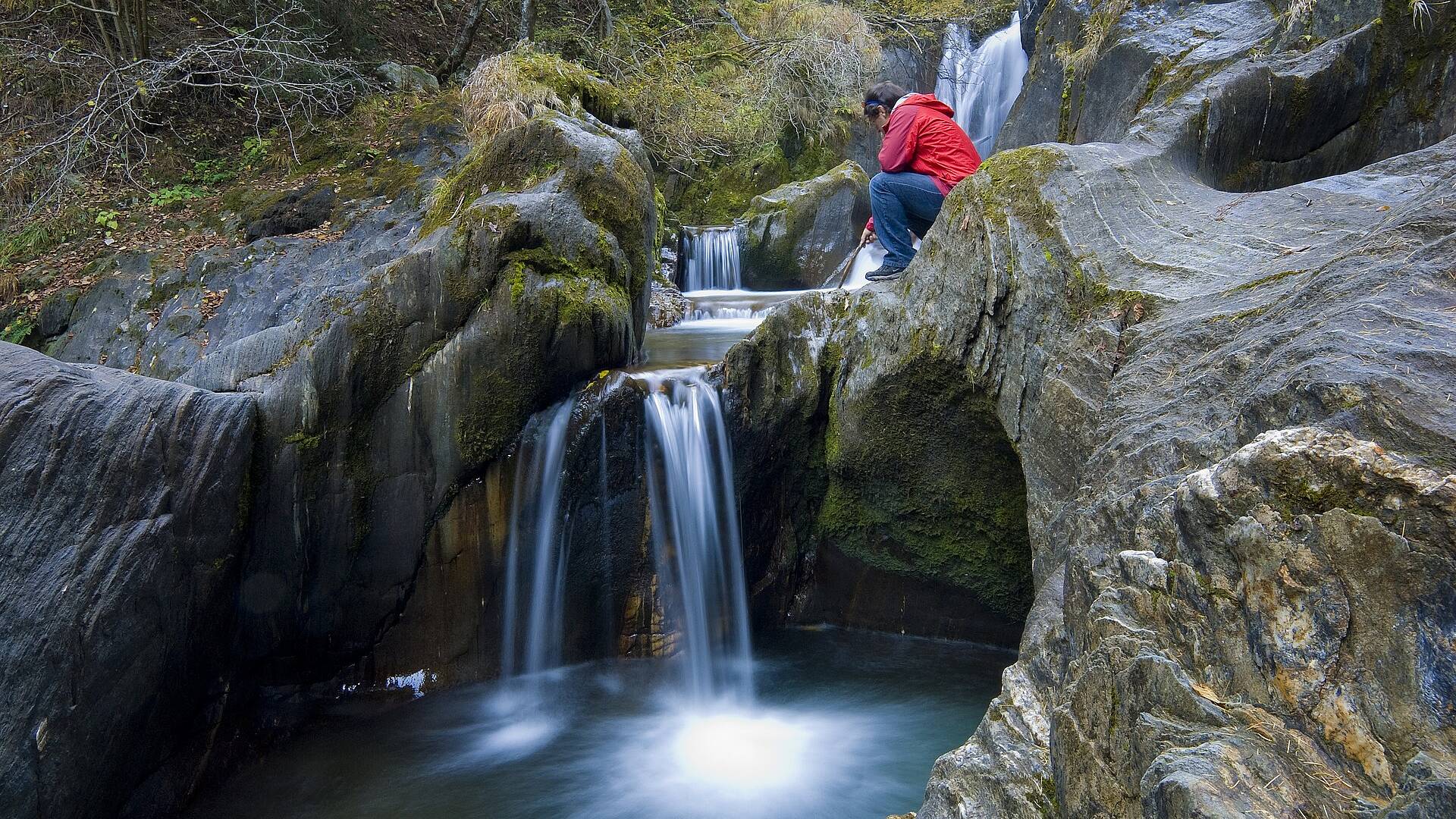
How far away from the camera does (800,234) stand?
463 inches

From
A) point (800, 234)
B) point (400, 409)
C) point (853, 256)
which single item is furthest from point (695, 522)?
point (800, 234)

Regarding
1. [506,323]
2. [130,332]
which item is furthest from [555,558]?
[130,332]

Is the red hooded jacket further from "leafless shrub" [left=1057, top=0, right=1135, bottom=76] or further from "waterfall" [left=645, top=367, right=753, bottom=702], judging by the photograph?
"leafless shrub" [left=1057, top=0, right=1135, bottom=76]

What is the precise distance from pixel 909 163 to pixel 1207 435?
3914 millimetres

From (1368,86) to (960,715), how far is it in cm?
480

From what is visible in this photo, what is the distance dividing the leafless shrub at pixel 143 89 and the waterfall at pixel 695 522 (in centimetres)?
713

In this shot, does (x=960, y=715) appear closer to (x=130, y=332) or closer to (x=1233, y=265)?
(x=1233, y=265)

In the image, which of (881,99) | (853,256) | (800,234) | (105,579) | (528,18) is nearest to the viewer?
(105,579)

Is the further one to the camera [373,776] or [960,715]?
[960,715]

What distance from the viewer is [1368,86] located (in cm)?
538

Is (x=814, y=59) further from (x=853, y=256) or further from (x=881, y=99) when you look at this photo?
(x=881, y=99)

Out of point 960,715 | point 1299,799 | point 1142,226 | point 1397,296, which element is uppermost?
point 1142,226

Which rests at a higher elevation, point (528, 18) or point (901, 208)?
point (528, 18)

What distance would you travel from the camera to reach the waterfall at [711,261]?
38.8 feet
